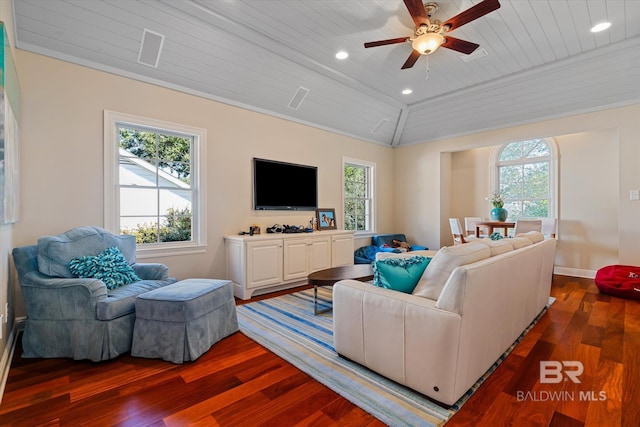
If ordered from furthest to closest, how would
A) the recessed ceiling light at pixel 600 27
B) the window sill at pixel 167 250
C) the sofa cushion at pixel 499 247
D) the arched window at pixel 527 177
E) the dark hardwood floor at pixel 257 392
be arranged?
the arched window at pixel 527 177, the window sill at pixel 167 250, the recessed ceiling light at pixel 600 27, the sofa cushion at pixel 499 247, the dark hardwood floor at pixel 257 392

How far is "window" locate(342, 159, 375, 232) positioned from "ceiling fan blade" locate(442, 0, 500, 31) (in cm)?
320

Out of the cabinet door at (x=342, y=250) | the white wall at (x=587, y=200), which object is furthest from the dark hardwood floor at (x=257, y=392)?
the white wall at (x=587, y=200)

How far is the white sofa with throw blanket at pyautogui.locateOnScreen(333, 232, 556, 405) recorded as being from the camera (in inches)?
65.6

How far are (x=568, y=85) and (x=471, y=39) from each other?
1.95 metres

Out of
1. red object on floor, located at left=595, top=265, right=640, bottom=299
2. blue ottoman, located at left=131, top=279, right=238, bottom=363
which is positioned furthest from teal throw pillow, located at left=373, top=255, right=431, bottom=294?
red object on floor, located at left=595, top=265, right=640, bottom=299

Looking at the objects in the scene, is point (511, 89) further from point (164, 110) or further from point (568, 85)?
point (164, 110)

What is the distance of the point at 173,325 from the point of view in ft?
7.52

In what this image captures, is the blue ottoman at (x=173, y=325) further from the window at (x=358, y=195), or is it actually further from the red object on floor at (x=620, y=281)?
the red object on floor at (x=620, y=281)

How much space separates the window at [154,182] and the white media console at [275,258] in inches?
23.1

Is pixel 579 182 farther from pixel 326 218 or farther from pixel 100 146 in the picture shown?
pixel 100 146

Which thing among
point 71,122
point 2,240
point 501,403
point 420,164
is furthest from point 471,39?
point 2,240

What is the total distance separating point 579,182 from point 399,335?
5.27 meters

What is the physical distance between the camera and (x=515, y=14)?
3.08m

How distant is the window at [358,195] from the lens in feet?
19.6
